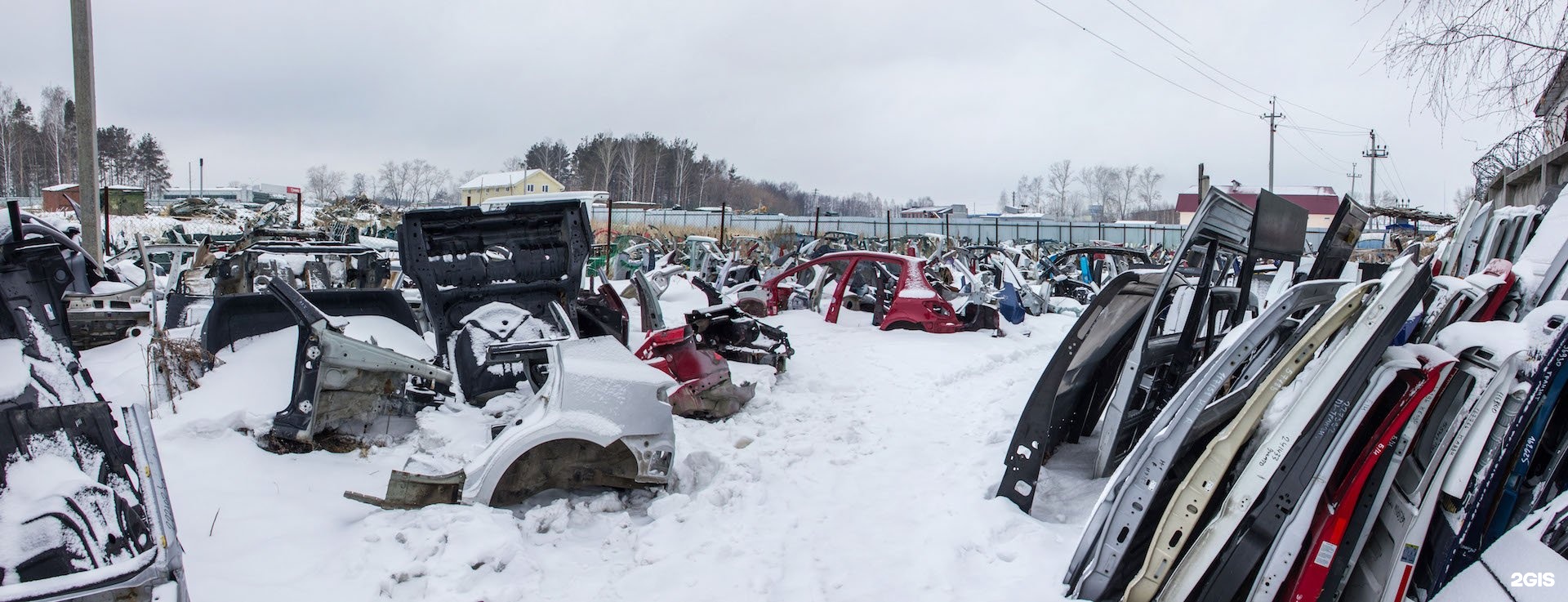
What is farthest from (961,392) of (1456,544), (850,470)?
(1456,544)

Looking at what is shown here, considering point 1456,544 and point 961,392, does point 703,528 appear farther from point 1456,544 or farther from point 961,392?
point 961,392

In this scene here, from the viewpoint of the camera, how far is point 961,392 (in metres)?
6.88

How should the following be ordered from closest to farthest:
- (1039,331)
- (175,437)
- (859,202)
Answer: (175,437), (1039,331), (859,202)

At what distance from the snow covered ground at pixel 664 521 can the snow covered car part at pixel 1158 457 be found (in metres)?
0.21

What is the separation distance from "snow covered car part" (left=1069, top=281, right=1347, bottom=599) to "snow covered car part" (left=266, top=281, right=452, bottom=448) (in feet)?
11.6

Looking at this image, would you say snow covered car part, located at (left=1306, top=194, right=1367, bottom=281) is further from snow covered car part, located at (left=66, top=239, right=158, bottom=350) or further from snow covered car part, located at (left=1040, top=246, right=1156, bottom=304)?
snow covered car part, located at (left=1040, top=246, right=1156, bottom=304)

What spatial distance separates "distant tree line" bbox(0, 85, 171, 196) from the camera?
48.1 m

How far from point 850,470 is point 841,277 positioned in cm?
611

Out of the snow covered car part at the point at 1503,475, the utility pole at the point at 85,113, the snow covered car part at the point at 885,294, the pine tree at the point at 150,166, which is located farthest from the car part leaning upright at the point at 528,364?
the pine tree at the point at 150,166

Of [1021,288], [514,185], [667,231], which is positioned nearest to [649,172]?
[514,185]

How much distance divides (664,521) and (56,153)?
2638 inches

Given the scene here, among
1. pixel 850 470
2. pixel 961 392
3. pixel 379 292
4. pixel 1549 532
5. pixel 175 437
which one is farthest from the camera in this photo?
pixel 961 392

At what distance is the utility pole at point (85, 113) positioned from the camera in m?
9.41

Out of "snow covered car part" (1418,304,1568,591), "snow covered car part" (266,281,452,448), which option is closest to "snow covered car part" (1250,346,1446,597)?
"snow covered car part" (1418,304,1568,591)
